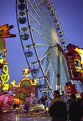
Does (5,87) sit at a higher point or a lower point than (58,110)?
higher

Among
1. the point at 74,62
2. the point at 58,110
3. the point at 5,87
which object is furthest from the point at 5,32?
the point at 5,87

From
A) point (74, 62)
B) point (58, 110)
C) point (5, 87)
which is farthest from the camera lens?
point (5, 87)

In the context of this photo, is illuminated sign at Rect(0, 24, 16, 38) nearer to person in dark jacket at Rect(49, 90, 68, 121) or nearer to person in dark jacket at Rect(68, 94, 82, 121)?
person in dark jacket at Rect(49, 90, 68, 121)

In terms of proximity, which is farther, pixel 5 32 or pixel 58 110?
pixel 5 32

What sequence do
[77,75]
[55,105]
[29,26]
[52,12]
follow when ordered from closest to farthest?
[55,105], [77,75], [29,26], [52,12]

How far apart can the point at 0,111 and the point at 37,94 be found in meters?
15.0

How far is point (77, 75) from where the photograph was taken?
43.7ft

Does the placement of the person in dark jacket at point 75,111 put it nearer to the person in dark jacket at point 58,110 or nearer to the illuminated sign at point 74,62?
the person in dark jacket at point 58,110

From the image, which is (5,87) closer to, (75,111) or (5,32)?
(5,32)

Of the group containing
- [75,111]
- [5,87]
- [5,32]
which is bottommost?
[75,111]

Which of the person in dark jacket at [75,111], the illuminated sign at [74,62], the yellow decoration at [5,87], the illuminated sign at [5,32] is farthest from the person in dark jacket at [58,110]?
the yellow decoration at [5,87]

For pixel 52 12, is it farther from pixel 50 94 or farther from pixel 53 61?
pixel 50 94

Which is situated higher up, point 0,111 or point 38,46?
point 38,46

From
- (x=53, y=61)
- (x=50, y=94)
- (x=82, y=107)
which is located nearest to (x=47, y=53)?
(x=53, y=61)
